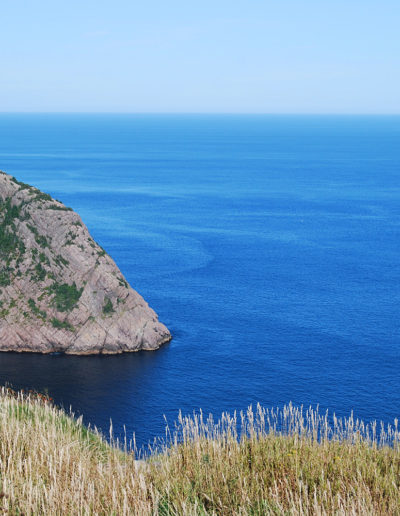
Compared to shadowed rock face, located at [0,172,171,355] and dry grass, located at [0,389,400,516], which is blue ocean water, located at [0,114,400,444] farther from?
dry grass, located at [0,389,400,516]

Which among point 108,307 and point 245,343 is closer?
point 245,343

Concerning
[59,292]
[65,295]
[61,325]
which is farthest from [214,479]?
[59,292]

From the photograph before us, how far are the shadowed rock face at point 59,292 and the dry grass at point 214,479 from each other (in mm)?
94127

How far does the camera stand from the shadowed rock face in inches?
4537

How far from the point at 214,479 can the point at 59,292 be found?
10559 cm

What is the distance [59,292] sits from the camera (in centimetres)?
12100

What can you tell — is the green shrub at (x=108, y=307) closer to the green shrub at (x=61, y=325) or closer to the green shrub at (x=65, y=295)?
the green shrub at (x=65, y=295)

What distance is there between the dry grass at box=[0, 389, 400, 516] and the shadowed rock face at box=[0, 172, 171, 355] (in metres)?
94.1

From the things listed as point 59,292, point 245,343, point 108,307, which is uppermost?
point 59,292

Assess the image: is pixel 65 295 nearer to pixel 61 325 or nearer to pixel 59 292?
pixel 59 292

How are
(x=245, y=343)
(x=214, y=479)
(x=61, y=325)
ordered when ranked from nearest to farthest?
(x=214, y=479) → (x=245, y=343) → (x=61, y=325)

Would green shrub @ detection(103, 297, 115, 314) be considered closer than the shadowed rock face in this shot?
No

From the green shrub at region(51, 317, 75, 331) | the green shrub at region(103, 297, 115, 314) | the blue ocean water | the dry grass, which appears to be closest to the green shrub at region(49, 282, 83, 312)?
the green shrub at region(51, 317, 75, 331)

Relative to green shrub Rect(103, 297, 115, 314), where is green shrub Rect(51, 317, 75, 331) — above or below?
below
